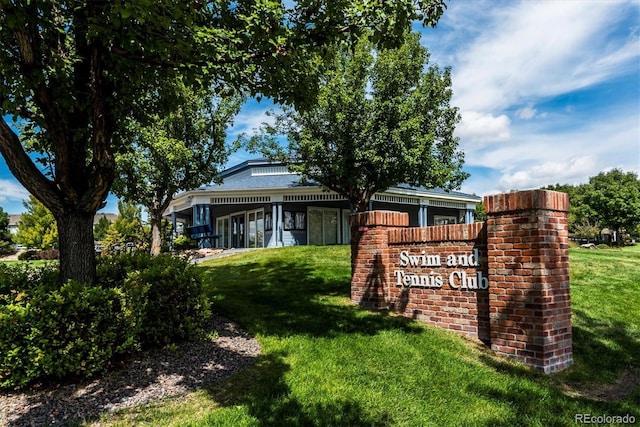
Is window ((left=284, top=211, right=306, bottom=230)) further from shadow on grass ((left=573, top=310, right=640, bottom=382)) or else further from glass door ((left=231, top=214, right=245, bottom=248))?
shadow on grass ((left=573, top=310, right=640, bottom=382))

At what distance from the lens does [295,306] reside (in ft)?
24.1

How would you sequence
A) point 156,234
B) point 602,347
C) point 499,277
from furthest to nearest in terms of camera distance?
point 156,234, point 602,347, point 499,277

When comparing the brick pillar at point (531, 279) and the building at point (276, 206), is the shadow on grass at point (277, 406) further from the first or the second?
the building at point (276, 206)

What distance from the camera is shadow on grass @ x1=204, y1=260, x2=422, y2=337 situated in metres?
6.07

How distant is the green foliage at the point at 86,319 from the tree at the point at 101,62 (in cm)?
60

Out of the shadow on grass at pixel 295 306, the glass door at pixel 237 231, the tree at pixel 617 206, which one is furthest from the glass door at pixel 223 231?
the tree at pixel 617 206

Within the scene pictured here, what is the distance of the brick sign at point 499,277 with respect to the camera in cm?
493

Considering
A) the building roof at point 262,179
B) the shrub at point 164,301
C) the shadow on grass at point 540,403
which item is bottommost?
the shadow on grass at point 540,403

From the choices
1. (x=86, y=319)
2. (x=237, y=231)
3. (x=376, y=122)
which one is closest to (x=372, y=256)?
(x=86, y=319)

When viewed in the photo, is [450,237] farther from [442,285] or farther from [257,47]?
[257,47]

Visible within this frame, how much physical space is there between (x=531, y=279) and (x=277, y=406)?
3.28 metres

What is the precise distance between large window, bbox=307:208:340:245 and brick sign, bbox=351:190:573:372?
593 inches

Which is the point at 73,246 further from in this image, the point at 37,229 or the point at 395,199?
the point at 37,229

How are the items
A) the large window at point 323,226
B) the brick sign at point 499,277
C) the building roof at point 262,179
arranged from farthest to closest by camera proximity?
the large window at point 323,226
the building roof at point 262,179
the brick sign at point 499,277
